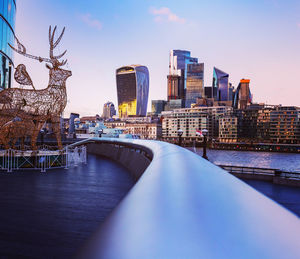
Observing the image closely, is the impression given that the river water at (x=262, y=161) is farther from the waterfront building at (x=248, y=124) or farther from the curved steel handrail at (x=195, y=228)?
the waterfront building at (x=248, y=124)

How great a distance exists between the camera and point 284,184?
35.2 feet

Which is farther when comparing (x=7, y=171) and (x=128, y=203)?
(x=7, y=171)

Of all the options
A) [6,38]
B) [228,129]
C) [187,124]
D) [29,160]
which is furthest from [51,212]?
[187,124]

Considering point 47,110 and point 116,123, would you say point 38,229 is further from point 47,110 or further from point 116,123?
point 116,123

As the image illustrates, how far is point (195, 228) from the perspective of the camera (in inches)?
29.8

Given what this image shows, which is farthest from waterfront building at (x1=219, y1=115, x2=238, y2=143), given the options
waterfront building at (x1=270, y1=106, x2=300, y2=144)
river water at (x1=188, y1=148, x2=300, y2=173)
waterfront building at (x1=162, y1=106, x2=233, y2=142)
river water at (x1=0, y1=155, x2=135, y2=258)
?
river water at (x1=0, y1=155, x2=135, y2=258)

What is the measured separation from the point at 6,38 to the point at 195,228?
3733 centimetres

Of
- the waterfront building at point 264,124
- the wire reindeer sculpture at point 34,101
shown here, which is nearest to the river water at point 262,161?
the wire reindeer sculpture at point 34,101

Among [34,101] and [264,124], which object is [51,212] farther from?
[264,124]

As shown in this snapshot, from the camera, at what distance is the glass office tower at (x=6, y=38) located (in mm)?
29362

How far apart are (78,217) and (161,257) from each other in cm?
477

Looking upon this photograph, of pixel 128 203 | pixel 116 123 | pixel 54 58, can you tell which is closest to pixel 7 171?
pixel 54 58

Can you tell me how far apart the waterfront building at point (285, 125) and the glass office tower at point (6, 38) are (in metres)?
133

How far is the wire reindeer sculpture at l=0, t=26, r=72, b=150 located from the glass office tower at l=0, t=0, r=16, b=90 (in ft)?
69.9
